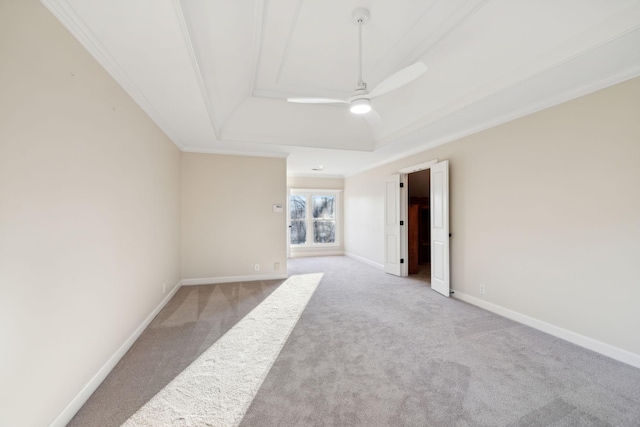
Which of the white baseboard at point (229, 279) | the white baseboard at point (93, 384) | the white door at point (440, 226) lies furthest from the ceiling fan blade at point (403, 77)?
the white baseboard at point (229, 279)

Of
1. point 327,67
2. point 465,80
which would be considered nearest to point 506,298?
point 465,80

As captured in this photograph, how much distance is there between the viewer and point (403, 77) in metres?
2.13

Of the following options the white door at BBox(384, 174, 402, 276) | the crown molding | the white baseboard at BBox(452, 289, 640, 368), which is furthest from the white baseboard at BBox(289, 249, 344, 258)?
the crown molding

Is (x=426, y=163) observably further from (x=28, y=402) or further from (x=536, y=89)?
(x=28, y=402)

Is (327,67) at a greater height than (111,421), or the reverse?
(327,67)

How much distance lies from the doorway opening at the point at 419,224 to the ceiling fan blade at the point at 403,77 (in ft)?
13.0

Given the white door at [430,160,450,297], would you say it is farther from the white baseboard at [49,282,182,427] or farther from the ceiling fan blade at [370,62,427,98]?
the white baseboard at [49,282,182,427]

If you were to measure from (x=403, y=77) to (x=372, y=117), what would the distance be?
238cm

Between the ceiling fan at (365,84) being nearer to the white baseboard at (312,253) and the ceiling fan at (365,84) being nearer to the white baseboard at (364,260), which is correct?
the white baseboard at (364,260)

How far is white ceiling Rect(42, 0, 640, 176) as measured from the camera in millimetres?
1866

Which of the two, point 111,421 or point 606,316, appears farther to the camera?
point 606,316

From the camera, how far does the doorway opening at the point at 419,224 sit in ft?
19.1

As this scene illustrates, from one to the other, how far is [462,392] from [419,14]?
2957 millimetres

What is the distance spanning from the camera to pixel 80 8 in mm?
1569
